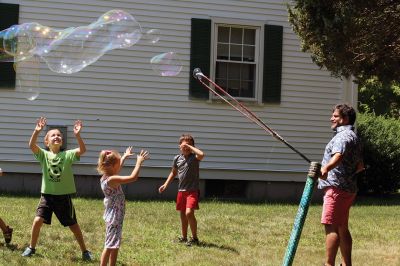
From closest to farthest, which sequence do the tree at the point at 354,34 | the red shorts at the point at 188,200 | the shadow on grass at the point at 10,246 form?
the shadow on grass at the point at 10,246 < the red shorts at the point at 188,200 < the tree at the point at 354,34

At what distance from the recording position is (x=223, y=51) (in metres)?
14.0

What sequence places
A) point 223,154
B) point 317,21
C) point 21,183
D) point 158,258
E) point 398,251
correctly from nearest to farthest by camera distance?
point 158,258 → point 398,251 → point 317,21 → point 21,183 → point 223,154

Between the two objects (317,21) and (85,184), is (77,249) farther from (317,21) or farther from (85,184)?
(85,184)

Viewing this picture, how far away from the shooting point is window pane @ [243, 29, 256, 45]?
14.1 metres

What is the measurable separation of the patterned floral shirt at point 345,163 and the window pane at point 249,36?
798 centimetres

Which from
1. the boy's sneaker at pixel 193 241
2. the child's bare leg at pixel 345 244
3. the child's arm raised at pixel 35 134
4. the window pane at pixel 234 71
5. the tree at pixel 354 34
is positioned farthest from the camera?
the window pane at pixel 234 71

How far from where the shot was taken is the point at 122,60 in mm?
13289

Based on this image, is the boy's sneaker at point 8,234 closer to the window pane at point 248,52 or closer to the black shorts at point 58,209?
the black shorts at point 58,209

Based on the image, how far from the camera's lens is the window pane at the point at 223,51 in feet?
45.8

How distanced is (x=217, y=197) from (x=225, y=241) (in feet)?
18.3

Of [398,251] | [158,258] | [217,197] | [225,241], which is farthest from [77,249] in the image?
[217,197]

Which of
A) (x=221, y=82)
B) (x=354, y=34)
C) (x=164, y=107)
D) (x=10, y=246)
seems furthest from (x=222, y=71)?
(x=10, y=246)

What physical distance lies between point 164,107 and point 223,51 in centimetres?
189

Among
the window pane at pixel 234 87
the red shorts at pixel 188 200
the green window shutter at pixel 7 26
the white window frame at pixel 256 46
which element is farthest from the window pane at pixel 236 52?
the red shorts at pixel 188 200
